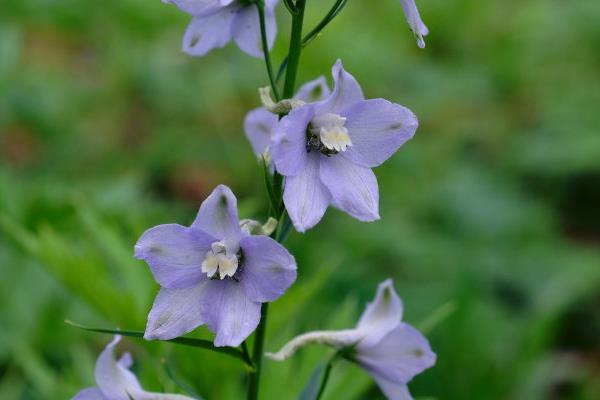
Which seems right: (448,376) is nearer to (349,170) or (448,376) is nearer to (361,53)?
(349,170)

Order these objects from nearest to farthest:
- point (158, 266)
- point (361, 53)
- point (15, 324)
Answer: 1. point (158, 266)
2. point (15, 324)
3. point (361, 53)

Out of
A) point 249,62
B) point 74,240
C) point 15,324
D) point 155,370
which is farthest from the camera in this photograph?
point 249,62

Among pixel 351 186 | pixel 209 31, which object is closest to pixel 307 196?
pixel 351 186

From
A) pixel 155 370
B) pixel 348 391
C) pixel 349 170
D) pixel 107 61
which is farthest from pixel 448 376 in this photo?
pixel 107 61

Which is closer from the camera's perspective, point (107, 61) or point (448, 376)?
point (448, 376)

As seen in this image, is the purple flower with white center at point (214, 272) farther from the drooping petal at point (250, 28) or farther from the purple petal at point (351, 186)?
the drooping petal at point (250, 28)

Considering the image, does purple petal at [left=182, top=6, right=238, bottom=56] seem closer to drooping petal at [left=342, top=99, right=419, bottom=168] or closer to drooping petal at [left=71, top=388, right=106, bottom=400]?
drooping petal at [left=342, top=99, right=419, bottom=168]

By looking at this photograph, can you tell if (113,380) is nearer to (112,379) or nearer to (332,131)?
(112,379)

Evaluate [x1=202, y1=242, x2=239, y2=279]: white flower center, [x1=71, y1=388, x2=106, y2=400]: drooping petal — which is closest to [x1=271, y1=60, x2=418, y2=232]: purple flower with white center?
A: [x1=202, y1=242, x2=239, y2=279]: white flower center
